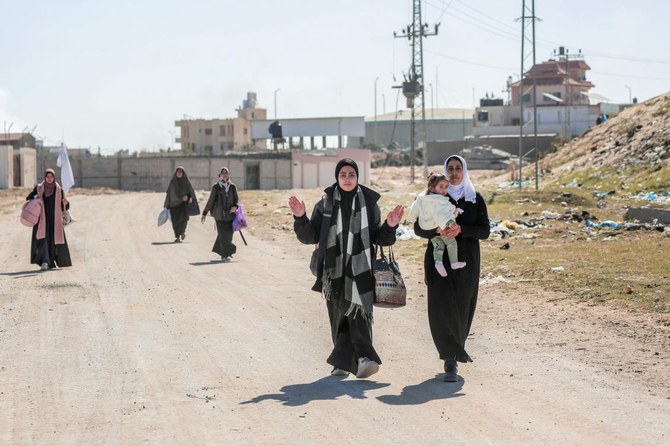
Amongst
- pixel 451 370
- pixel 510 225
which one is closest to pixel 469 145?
pixel 510 225

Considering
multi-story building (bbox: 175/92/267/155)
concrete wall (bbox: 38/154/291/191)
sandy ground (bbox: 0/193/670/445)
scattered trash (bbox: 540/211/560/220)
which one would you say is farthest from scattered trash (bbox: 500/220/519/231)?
multi-story building (bbox: 175/92/267/155)

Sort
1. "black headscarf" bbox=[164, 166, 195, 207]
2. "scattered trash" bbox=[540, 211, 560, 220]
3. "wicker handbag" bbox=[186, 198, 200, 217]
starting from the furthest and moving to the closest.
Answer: "scattered trash" bbox=[540, 211, 560, 220] → "black headscarf" bbox=[164, 166, 195, 207] → "wicker handbag" bbox=[186, 198, 200, 217]

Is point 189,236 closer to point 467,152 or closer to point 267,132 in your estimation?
point 467,152

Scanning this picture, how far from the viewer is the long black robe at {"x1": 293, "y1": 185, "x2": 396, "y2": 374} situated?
8.69 m

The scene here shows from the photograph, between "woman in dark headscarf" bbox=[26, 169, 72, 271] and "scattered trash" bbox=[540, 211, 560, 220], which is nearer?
"woman in dark headscarf" bbox=[26, 169, 72, 271]

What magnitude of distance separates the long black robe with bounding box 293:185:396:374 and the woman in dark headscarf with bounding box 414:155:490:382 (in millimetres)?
328

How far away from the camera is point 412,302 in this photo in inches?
546

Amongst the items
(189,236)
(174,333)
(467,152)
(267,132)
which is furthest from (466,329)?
(267,132)

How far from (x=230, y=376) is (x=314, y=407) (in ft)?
4.38

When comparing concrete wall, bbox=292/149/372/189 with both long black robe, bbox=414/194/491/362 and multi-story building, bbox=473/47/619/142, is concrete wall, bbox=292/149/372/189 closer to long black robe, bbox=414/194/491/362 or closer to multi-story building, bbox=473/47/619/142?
multi-story building, bbox=473/47/619/142

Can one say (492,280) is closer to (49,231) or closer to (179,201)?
(49,231)

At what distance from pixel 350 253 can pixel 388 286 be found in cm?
39

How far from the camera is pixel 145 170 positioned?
6738 centimetres

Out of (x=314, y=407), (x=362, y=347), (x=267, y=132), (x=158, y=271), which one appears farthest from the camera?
(x=267, y=132)
